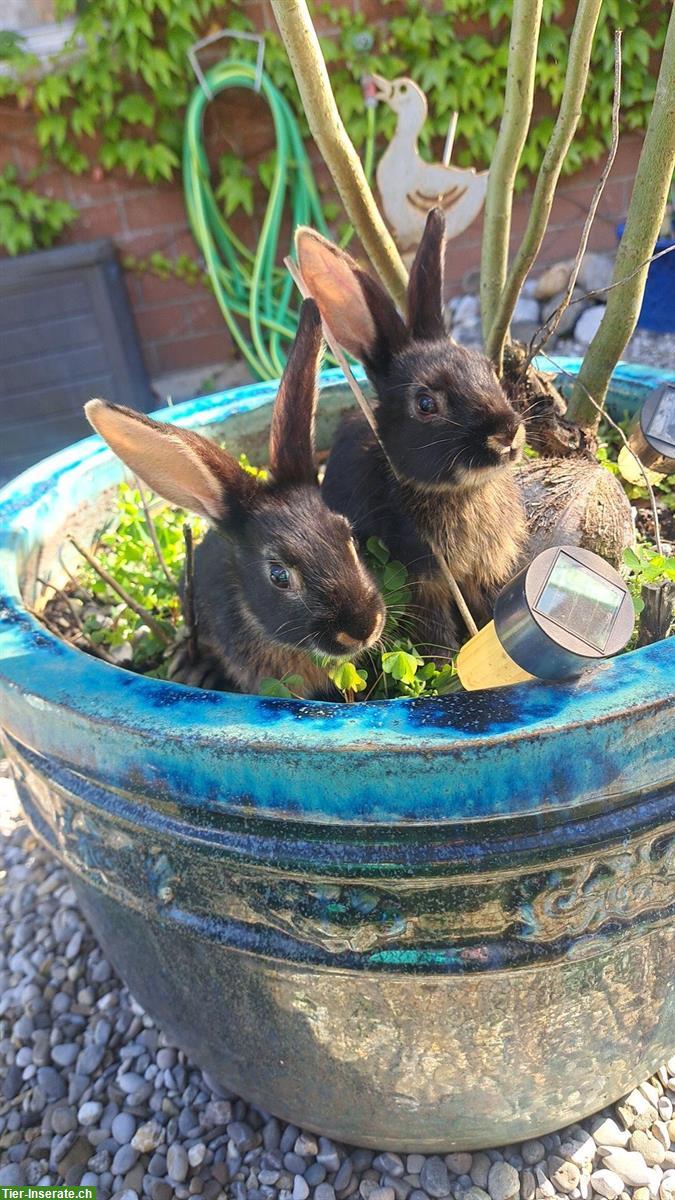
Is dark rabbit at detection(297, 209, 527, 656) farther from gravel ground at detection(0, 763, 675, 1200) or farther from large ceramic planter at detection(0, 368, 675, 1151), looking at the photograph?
gravel ground at detection(0, 763, 675, 1200)

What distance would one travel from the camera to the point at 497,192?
1758 mm

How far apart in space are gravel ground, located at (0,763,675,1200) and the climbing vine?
12.9ft

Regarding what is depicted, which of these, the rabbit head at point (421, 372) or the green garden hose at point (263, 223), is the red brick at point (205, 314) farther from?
the rabbit head at point (421, 372)

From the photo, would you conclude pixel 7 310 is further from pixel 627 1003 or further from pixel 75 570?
pixel 627 1003

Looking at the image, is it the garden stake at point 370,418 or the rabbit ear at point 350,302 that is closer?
the garden stake at point 370,418

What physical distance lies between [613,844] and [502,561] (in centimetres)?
62

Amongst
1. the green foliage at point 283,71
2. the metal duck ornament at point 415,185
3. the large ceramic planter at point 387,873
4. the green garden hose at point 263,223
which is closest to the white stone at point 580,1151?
the large ceramic planter at point 387,873

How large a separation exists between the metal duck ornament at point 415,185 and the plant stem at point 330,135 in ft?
0.73

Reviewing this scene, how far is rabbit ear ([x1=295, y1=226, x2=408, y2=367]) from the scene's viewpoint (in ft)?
5.06

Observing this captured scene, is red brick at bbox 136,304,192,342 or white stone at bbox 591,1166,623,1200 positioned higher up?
red brick at bbox 136,304,192,342

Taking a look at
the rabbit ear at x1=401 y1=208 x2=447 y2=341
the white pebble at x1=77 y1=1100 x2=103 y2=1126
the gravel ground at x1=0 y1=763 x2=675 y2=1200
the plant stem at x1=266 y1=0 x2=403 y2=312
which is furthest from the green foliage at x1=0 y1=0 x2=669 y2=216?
the white pebble at x1=77 y1=1100 x2=103 y2=1126

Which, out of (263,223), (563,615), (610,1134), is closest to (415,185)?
(563,615)

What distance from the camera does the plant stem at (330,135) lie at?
4.80ft

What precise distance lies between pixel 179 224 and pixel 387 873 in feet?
15.3
